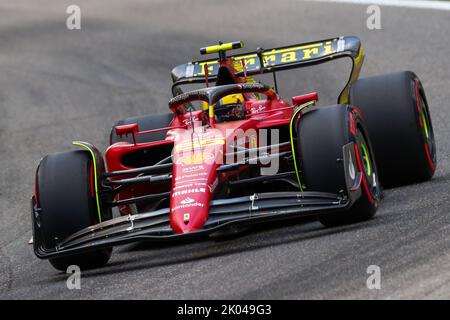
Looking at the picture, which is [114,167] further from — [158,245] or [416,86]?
[416,86]

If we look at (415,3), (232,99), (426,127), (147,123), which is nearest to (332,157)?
(232,99)

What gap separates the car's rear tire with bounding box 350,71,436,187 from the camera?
10141mm

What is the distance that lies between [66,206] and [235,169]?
1384 millimetres

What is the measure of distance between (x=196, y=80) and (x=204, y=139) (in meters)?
2.69

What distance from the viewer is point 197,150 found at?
29.6 ft

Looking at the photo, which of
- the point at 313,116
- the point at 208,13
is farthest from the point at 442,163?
the point at 208,13

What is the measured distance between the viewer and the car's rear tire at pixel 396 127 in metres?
10.1

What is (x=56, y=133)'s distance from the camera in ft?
51.8

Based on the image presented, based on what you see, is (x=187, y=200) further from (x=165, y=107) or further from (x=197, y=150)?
(x=165, y=107)

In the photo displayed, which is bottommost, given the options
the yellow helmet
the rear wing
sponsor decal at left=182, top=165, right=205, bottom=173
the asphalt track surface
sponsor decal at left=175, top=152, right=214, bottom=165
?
the asphalt track surface

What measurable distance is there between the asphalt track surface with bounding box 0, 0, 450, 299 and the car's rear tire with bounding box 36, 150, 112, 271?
0.65ft

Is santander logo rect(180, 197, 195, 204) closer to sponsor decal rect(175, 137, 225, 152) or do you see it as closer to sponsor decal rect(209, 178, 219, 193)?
sponsor decal rect(209, 178, 219, 193)

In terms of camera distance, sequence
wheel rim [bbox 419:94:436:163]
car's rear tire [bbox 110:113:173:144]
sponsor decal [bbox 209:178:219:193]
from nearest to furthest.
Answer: sponsor decal [bbox 209:178:219:193], wheel rim [bbox 419:94:436:163], car's rear tire [bbox 110:113:173:144]

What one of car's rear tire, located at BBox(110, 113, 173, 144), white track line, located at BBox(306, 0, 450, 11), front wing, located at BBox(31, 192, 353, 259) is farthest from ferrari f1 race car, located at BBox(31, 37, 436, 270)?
white track line, located at BBox(306, 0, 450, 11)
